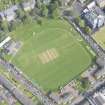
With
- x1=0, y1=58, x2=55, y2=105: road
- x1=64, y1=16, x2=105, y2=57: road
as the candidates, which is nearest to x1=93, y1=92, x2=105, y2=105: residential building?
x1=0, y1=58, x2=55, y2=105: road

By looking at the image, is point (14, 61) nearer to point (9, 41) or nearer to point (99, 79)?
point (9, 41)

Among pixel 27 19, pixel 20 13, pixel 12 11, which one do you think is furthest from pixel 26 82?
pixel 12 11

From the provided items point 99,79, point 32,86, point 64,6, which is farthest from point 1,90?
point 64,6

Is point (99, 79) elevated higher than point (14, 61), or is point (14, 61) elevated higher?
point (14, 61)

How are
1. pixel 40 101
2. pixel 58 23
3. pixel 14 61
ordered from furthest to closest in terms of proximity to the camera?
pixel 58 23, pixel 14 61, pixel 40 101

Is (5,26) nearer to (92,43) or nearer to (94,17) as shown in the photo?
(92,43)

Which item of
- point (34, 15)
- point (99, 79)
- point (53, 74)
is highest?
point (34, 15)
